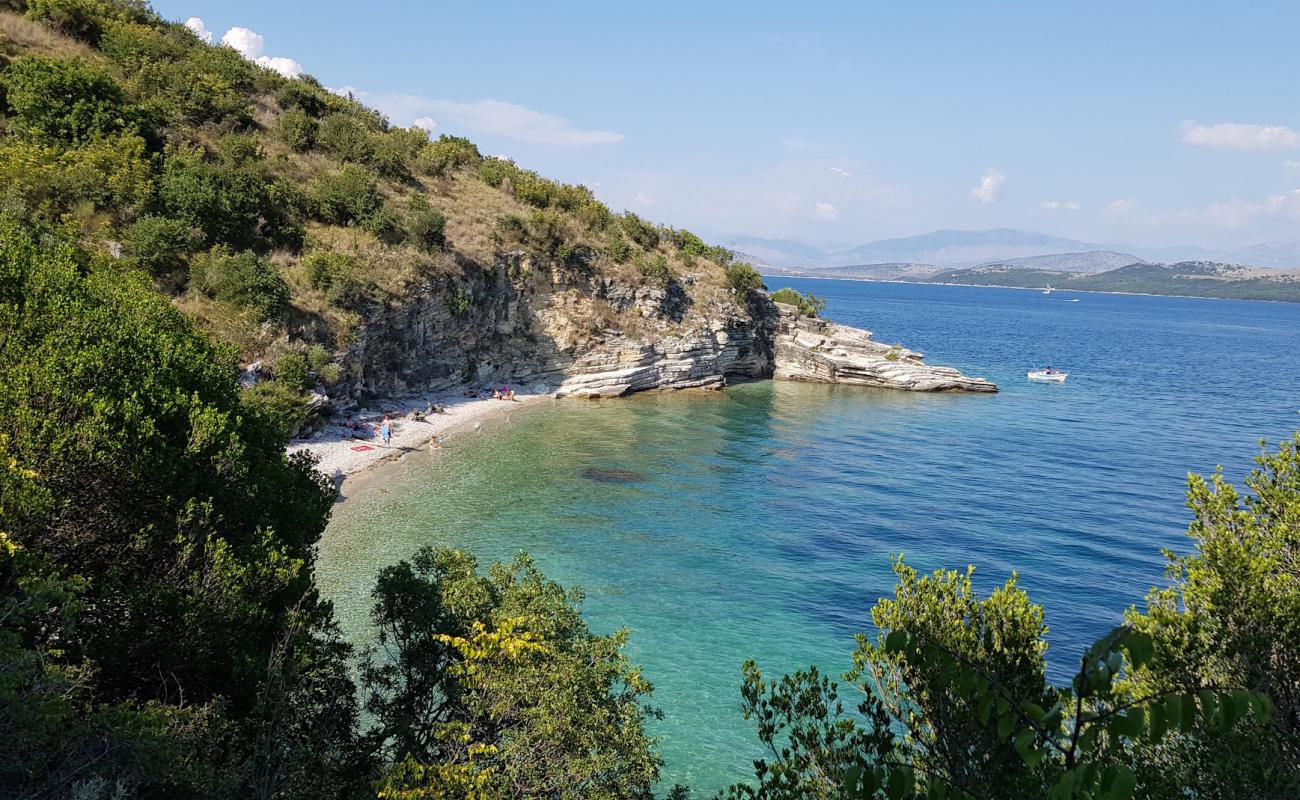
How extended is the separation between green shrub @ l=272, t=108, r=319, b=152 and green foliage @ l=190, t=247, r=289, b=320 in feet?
63.2

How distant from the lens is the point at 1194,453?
4469 centimetres

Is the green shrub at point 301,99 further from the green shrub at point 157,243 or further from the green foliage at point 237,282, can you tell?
the green foliage at point 237,282

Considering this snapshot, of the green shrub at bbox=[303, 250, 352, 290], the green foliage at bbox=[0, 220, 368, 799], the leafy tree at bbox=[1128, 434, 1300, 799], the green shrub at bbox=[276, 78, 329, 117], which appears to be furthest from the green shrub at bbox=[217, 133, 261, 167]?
the leafy tree at bbox=[1128, 434, 1300, 799]

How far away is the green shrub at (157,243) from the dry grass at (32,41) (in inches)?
→ 649

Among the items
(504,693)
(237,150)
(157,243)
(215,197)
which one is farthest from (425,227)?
(504,693)

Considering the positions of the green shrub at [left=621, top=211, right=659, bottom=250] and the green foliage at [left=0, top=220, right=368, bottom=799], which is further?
the green shrub at [left=621, top=211, right=659, bottom=250]

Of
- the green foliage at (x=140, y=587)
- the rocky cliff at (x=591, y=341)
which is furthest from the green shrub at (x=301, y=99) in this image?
the green foliage at (x=140, y=587)

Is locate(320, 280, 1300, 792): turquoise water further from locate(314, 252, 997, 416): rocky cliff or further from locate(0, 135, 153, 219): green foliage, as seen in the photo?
locate(0, 135, 153, 219): green foliage

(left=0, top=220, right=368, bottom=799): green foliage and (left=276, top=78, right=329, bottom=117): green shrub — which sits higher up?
(left=276, top=78, right=329, bottom=117): green shrub

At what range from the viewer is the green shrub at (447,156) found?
59.8 meters

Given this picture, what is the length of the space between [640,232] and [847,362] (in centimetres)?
2356

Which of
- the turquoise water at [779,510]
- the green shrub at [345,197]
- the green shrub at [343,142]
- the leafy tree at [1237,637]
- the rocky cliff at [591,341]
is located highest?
the green shrub at [343,142]

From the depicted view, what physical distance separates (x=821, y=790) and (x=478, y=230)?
2035 inches

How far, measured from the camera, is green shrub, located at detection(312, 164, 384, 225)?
155 feet
